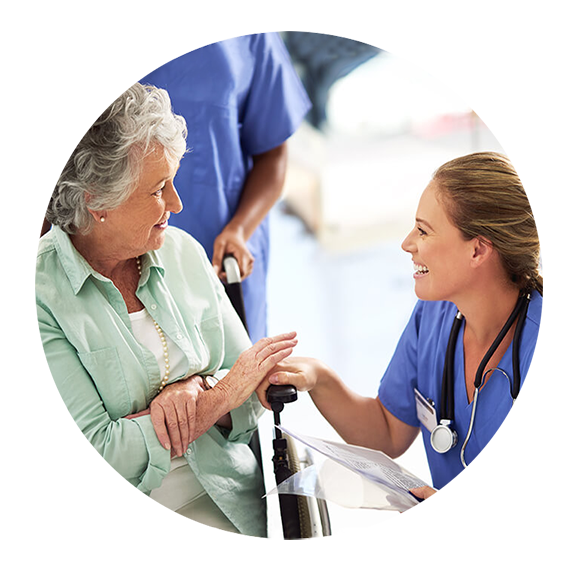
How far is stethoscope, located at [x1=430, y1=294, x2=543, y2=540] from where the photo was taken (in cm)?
177

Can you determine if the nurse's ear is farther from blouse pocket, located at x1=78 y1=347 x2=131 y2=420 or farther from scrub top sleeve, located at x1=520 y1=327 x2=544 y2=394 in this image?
blouse pocket, located at x1=78 y1=347 x2=131 y2=420

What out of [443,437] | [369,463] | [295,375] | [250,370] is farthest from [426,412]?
[250,370]

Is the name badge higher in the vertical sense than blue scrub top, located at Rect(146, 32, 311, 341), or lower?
lower

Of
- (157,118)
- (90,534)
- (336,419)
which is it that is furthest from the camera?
(336,419)

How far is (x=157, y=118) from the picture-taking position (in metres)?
1.67

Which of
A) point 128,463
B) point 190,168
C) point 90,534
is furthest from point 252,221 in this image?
point 90,534

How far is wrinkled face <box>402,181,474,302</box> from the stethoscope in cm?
13

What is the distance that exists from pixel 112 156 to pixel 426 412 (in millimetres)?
1039

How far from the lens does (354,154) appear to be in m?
1.94

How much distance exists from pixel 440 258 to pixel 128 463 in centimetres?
91

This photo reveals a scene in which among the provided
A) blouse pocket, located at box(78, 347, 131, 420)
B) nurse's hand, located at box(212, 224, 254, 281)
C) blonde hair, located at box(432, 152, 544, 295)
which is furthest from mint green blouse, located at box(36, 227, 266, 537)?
blonde hair, located at box(432, 152, 544, 295)

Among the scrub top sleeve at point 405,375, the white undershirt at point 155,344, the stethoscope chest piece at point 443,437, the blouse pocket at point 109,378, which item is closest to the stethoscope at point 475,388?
the stethoscope chest piece at point 443,437

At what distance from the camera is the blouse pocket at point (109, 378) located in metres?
1.65

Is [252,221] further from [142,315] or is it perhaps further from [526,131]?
[526,131]
